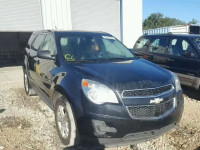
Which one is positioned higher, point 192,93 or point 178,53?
point 178,53

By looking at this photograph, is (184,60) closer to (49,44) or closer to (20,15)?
(49,44)

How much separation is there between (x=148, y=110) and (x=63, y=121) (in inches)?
49.3

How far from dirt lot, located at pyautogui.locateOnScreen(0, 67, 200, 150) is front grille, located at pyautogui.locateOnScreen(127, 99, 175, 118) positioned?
676 mm

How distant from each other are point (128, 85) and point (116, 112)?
1.25 feet

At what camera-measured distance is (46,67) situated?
3.85 m

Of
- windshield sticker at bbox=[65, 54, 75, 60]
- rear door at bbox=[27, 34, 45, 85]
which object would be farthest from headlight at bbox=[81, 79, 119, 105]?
rear door at bbox=[27, 34, 45, 85]

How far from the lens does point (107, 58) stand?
3.70 m

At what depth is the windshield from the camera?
11.8 feet

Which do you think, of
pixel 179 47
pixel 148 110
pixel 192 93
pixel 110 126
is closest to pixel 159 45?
pixel 179 47

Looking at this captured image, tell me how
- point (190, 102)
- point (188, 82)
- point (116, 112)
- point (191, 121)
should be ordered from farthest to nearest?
point (188, 82), point (190, 102), point (191, 121), point (116, 112)

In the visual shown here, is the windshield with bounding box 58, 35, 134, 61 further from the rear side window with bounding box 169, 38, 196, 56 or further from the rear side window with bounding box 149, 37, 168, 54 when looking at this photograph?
the rear side window with bounding box 149, 37, 168, 54

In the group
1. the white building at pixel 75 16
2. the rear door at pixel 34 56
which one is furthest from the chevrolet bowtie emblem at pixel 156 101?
the white building at pixel 75 16

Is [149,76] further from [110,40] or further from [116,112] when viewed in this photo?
[110,40]

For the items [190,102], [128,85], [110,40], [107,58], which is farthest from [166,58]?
[128,85]
